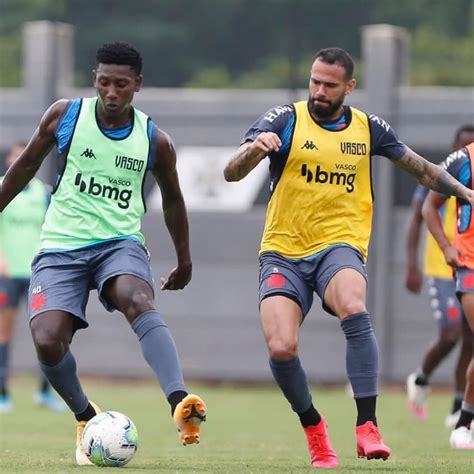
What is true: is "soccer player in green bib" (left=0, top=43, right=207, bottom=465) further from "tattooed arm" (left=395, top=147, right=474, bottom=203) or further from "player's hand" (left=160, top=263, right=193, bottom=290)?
"tattooed arm" (left=395, top=147, right=474, bottom=203)

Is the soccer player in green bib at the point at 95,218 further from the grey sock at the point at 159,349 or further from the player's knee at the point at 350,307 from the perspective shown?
the player's knee at the point at 350,307

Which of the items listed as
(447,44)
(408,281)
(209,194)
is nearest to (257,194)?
(209,194)

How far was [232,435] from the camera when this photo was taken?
11180 mm

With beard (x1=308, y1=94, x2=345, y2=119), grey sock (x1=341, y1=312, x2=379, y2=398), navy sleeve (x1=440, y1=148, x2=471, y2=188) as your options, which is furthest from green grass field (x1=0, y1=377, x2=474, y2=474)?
beard (x1=308, y1=94, x2=345, y2=119)

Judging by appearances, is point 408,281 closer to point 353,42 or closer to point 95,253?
point 95,253

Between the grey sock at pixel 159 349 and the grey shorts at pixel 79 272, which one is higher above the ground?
the grey shorts at pixel 79 272

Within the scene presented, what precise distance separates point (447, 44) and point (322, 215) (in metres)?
10.9

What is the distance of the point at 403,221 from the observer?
17.7m

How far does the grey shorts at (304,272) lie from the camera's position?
25.9 feet

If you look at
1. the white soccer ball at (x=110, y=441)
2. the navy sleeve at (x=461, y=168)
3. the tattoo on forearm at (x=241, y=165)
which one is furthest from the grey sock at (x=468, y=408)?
the white soccer ball at (x=110, y=441)

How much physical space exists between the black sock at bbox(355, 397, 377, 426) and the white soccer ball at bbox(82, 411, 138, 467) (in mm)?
1241

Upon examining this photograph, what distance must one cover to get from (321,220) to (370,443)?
1.33 metres

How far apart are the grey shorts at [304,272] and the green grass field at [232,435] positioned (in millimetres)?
956

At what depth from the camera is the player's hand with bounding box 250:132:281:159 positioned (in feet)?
24.5
